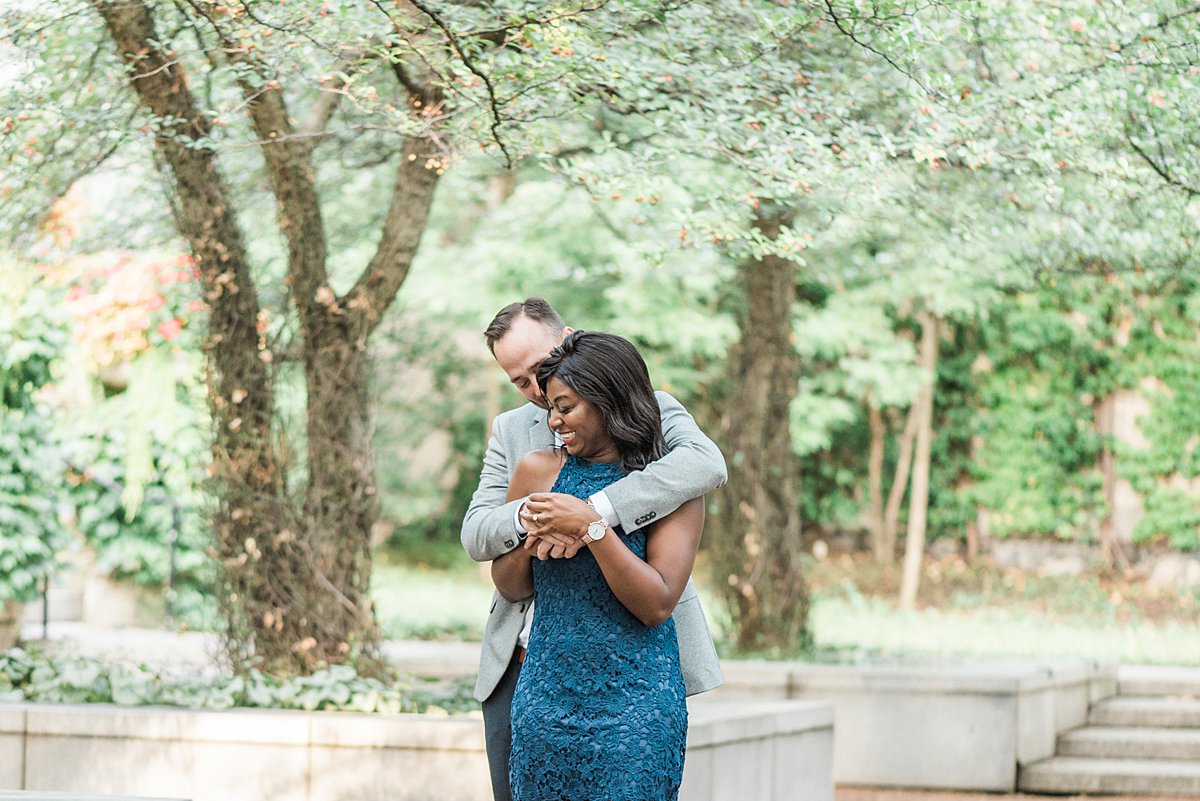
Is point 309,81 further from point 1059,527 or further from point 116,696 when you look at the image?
point 1059,527

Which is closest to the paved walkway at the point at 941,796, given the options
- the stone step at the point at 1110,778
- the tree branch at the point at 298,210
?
the stone step at the point at 1110,778

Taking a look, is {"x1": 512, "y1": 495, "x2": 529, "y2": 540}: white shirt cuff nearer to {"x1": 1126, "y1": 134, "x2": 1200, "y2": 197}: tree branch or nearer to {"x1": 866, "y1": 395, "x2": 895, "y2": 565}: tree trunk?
{"x1": 1126, "y1": 134, "x2": 1200, "y2": 197}: tree branch

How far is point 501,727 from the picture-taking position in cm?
369

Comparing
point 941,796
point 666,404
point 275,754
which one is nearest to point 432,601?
point 941,796

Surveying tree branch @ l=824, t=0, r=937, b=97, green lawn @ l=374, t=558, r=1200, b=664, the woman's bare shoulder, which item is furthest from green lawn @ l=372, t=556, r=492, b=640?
the woman's bare shoulder

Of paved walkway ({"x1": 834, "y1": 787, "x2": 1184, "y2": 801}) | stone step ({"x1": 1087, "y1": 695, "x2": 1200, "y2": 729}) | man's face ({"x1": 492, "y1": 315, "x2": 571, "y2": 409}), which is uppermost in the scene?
man's face ({"x1": 492, "y1": 315, "x2": 571, "y2": 409})

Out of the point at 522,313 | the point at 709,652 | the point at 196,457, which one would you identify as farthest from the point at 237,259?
the point at 709,652

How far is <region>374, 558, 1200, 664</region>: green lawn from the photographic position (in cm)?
1216

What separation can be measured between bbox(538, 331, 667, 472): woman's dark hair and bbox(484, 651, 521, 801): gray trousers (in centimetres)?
91

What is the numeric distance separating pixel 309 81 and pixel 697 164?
3.12 m

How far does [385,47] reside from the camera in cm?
515

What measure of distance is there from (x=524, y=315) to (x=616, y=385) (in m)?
0.80

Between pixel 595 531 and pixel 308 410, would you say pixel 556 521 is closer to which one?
pixel 595 531

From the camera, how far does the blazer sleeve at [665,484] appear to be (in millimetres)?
2828
